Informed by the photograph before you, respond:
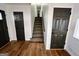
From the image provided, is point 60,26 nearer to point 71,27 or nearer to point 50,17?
point 71,27

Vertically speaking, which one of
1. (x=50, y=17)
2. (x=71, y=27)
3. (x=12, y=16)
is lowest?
(x=71, y=27)

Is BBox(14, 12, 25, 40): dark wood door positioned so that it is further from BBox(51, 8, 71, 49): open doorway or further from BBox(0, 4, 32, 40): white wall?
BBox(51, 8, 71, 49): open doorway

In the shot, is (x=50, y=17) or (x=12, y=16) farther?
(x=12, y=16)

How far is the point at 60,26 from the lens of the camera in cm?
291

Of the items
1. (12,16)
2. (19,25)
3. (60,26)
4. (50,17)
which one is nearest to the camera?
(50,17)

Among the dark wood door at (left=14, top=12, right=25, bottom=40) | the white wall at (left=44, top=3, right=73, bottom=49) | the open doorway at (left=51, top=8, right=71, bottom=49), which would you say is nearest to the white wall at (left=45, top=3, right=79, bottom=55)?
the white wall at (left=44, top=3, right=73, bottom=49)

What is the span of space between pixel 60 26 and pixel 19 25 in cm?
240

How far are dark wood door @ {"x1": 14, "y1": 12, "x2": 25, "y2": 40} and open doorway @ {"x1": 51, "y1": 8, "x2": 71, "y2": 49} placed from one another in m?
2.04

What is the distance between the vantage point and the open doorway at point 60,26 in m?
2.78

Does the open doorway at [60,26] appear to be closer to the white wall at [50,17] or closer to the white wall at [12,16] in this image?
the white wall at [50,17]

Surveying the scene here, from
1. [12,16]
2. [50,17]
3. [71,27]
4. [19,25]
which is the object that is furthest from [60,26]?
[12,16]

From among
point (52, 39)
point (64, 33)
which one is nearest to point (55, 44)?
point (52, 39)

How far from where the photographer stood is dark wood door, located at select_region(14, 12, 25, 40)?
157 inches

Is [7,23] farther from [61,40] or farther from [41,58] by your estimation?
[41,58]
